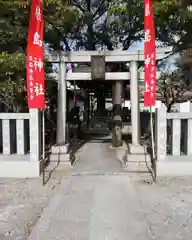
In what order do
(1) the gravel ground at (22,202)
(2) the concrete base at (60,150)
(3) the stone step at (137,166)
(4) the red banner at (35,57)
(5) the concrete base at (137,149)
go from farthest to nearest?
(2) the concrete base at (60,150), (5) the concrete base at (137,149), (3) the stone step at (137,166), (4) the red banner at (35,57), (1) the gravel ground at (22,202)

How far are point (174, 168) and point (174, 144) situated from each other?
62 cm

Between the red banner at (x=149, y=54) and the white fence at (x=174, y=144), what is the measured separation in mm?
388

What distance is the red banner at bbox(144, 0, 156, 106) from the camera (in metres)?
7.21

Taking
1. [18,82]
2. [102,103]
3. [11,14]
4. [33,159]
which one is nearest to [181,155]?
[33,159]

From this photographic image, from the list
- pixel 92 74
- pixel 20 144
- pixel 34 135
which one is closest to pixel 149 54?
pixel 92 74

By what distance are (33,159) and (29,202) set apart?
6.10 ft

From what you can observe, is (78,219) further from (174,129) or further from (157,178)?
(174,129)

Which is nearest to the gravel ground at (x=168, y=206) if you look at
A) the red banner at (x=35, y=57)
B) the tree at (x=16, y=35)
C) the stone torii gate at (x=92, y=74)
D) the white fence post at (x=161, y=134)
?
the white fence post at (x=161, y=134)

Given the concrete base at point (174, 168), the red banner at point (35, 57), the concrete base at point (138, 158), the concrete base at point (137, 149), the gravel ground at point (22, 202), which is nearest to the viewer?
the gravel ground at point (22, 202)

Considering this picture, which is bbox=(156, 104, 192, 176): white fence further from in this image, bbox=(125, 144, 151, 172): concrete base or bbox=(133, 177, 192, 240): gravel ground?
bbox=(125, 144, 151, 172): concrete base

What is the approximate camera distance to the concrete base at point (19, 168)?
287 inches

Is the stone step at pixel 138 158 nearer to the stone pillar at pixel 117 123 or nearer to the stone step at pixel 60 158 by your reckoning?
the stone step at pixel 60 158

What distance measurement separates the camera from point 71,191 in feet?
20.0

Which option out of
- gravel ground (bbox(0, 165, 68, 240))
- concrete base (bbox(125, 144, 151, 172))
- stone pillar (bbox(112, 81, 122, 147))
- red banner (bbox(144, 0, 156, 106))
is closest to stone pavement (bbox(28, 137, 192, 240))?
gravel ground (bbox(0, 165, 68, 240))
